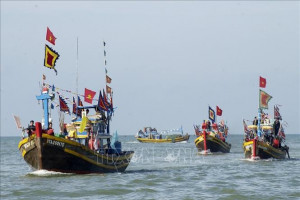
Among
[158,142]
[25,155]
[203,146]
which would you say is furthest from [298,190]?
[158,142]

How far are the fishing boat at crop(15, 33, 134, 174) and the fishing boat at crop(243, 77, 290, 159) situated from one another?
46.2ft

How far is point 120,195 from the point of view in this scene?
94.2 feet

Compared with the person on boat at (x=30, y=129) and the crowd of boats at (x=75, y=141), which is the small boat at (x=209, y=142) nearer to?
the crowd of boats at (x=75, y=141)

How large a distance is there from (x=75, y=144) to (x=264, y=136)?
76.7 feet

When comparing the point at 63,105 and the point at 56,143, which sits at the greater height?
the point at 63,105

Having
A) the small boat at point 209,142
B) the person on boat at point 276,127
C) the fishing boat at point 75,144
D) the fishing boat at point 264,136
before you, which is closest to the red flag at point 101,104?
the fishing boat at point 75,144

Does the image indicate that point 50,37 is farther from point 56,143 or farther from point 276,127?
point 276,127

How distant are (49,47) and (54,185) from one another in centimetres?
901

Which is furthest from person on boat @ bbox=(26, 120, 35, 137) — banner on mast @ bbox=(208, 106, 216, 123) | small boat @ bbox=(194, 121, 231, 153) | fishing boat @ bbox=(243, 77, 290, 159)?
banner on mast @ bbox=(208, 106, 216, 123)

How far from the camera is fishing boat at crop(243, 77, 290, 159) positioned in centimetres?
5078

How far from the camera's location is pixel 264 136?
52.6 m

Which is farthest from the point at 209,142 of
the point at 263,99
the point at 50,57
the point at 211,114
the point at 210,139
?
the point at 50,57

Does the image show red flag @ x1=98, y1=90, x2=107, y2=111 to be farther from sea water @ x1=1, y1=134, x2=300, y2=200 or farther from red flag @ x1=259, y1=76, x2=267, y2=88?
red flag @ x1=259, y1=76, x2=267, y2=88

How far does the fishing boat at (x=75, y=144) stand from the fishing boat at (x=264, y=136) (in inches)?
555
